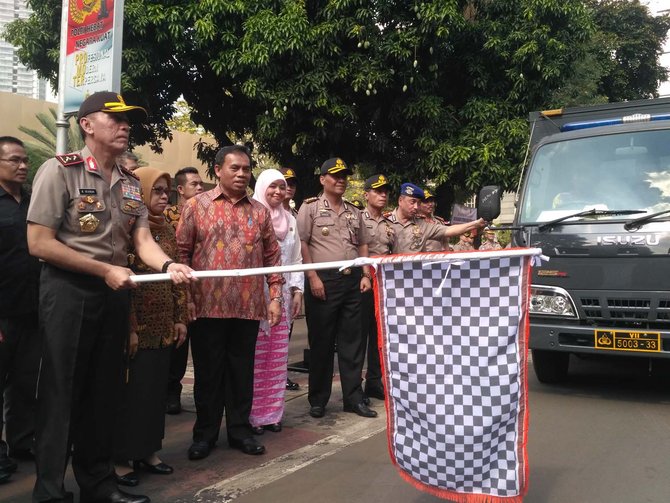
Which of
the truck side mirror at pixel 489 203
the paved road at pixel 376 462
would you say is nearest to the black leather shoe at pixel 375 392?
the paved road at pixel 376 462

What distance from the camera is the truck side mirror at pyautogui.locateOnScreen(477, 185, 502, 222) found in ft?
19.5

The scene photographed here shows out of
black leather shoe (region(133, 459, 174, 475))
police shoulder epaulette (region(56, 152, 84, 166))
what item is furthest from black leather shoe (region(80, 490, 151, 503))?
police shoulder epaulette (region(56, 152, 84, 166))

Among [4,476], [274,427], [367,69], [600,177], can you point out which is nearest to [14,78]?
[367,69]

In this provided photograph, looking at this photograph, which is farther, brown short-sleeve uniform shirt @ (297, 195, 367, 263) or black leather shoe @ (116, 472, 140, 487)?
brown short-sleeve uniform shirt @ (297, 195, 367, 263)

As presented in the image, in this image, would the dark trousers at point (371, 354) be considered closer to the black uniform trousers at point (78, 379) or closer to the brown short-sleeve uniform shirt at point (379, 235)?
the brown short-sleeve uniform shirt at point (379, 235)

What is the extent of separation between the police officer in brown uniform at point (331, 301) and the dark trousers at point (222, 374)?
3.29 ft

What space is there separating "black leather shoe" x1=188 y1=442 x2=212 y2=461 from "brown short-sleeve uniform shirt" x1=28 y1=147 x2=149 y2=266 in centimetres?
146

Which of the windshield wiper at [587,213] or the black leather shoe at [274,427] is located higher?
the windshield wiper at [587,213]

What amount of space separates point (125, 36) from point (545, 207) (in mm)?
7581

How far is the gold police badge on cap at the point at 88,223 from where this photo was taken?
3.28 m

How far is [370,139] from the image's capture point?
12.1m

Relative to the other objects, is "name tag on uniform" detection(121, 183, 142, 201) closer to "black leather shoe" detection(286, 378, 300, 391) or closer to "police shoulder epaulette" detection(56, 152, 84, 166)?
"police shoulder epaulette" detection(56, 152, 84, 166)

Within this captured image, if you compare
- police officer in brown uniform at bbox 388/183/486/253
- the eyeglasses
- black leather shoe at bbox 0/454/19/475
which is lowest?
black leather shoe at bbox 0/454/19/475

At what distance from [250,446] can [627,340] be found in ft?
10.2
